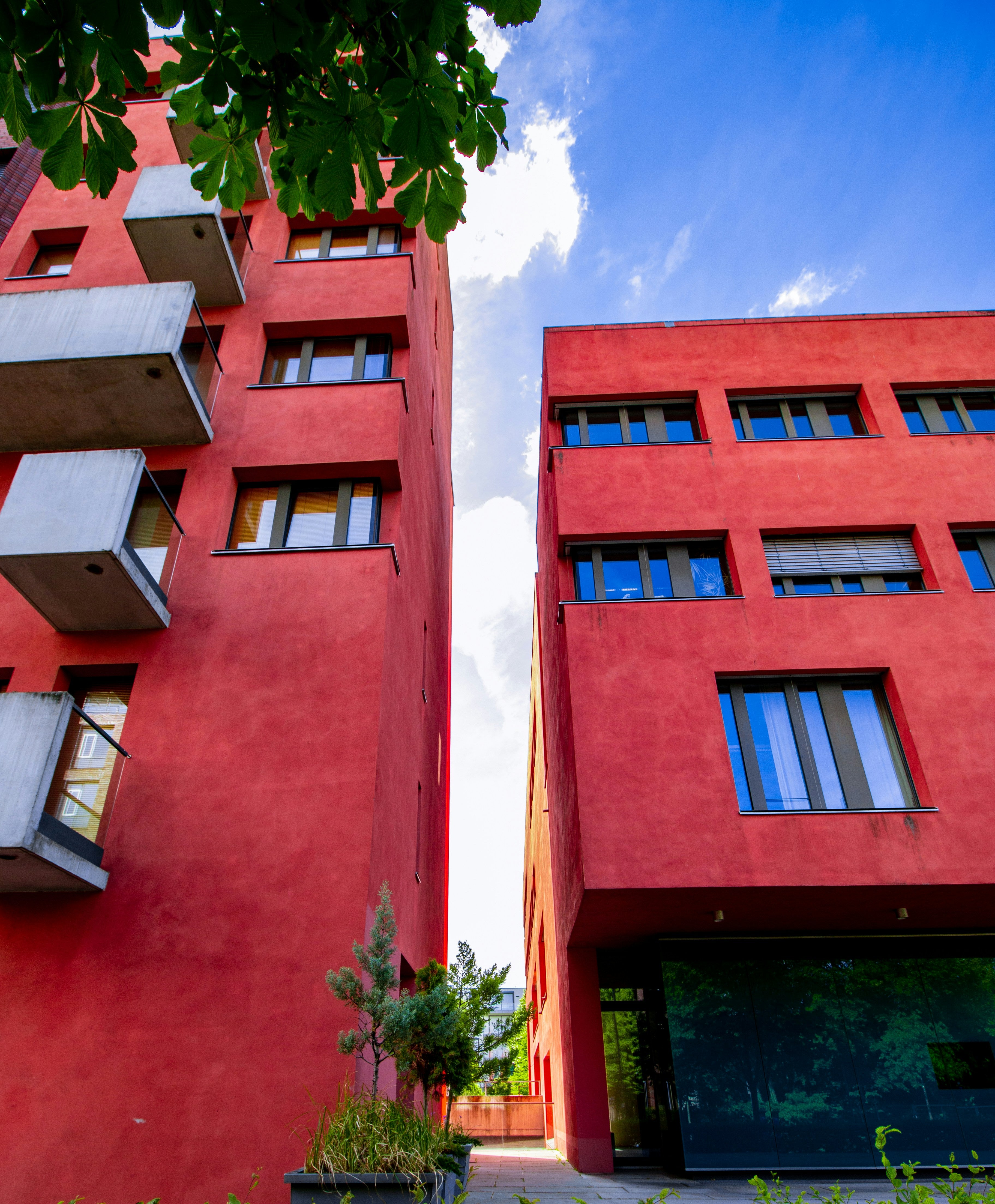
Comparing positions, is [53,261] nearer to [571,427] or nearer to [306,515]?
[306,515]

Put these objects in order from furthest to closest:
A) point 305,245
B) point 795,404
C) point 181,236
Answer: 1. point 795,404
2. point 305,245
3. point 181,236

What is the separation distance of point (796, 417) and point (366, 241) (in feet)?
30.7

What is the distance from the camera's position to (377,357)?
13766 mm

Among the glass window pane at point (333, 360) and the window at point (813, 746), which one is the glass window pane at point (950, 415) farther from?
the glass window pane at point (333, 360)

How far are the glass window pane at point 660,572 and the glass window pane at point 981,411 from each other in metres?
7.08

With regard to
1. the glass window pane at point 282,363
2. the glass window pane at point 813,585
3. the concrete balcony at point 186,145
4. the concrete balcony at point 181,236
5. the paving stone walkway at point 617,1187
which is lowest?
the paving stone walkway at point 617,1187

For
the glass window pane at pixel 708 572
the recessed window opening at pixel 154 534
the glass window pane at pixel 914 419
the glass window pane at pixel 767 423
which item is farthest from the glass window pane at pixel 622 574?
the recessed window opening at pixel 154 534

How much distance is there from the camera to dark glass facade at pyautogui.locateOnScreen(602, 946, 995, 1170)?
38.5 feet

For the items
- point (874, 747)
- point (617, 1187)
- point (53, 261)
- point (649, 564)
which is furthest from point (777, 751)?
point (53, 261)

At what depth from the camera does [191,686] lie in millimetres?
10016

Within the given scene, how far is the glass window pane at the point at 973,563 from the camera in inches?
530

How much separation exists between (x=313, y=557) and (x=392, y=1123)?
707 centimetres

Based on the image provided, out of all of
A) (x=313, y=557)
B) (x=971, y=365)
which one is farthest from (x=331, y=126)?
(x=971, y=365)

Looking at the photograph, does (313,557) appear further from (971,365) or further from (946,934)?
(971,365)
